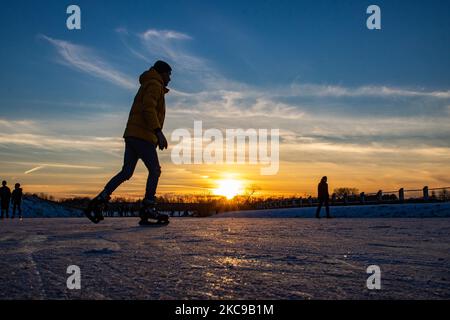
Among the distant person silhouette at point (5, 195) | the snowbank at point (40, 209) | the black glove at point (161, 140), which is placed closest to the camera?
the black glove at point (161, 140)

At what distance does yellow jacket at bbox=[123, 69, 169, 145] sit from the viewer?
646 centimetres

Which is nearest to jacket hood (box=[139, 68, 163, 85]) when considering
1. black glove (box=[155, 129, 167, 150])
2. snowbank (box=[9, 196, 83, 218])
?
black glove (box=[155, 129, 167, 150])

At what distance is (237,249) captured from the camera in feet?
10.5

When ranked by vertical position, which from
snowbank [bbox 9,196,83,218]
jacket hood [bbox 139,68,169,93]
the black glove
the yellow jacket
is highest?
jacket hood [bbox 139,68,169,93]

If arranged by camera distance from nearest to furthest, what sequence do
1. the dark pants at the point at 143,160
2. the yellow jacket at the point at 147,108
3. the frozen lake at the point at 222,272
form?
the frozen lake at the point at 222,272
the yellow jacket at the point at 147,108
the dark pants at the point at 143,160

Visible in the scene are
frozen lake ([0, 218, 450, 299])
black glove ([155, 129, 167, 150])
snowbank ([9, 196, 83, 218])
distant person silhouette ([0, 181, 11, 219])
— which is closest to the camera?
frozen lake ([0, 218, 450, 299])

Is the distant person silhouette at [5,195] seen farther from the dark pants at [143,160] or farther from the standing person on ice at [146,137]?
the dark pants at [143,160]

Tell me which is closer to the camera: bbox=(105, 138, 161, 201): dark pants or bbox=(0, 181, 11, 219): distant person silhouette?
bbox=(105, 138, 161, 201): dark pants

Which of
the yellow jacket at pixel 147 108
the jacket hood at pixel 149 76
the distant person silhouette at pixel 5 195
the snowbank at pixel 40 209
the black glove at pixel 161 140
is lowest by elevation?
the snowbank at pixel 40 209

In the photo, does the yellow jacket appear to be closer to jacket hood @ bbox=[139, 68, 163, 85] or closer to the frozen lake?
jacket hood @ bbox=[139, 68, 163, 85]

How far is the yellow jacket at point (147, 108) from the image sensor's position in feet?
21.2

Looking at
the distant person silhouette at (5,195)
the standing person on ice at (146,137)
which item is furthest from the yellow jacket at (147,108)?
the distant person silhouette at (5,195)

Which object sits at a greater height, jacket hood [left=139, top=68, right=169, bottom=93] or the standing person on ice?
jacket hood [left=139, top=68, right=169, bottom=93]
